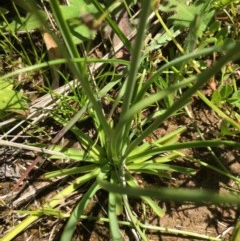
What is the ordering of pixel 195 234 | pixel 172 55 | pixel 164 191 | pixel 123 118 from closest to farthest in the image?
pixel 164 191 < pixel 123 118 < pixel 195 234 < pixel 172 55

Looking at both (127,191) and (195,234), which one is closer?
(127,191)

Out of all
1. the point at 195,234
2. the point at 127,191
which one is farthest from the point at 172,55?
the point at 127,191

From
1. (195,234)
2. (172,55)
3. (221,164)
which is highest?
(172,55)

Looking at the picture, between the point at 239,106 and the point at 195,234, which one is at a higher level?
the point at 239,106

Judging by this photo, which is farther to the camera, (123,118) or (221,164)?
(221,164)

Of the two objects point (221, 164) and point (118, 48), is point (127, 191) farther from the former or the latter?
point (118, 48)

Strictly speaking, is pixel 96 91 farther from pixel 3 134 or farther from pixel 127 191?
pixel 127 191

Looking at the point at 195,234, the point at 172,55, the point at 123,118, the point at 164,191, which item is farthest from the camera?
the point at 172,55

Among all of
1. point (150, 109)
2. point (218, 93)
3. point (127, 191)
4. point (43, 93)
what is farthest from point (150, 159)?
point (127, 191)

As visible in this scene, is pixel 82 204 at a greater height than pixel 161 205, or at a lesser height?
greater
